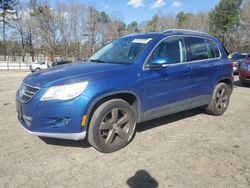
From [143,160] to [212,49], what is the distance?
323cm

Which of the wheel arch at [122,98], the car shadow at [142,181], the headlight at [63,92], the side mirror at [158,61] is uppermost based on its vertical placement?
the side mirror at [158,61]

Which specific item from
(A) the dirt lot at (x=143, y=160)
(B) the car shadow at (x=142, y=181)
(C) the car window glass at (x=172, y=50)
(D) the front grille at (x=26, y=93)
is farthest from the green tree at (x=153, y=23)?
(B) the car shadow at (x=142, y=181)

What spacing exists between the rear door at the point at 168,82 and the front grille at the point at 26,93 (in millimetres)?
1695

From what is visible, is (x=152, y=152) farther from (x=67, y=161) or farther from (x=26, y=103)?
(x=26, y=103)

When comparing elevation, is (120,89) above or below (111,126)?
above

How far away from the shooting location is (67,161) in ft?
11.6

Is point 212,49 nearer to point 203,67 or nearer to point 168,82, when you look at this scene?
point 203,67

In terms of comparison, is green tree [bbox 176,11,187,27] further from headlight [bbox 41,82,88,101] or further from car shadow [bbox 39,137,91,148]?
headlight [bbox 41,82,88,101]

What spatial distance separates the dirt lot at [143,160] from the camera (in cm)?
306

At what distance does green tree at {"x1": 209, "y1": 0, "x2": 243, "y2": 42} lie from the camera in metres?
35.6

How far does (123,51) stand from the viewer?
4562mm

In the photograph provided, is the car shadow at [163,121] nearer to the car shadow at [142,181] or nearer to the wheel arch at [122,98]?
the wheel arch at [122,98]

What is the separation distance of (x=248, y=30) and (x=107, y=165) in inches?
1535

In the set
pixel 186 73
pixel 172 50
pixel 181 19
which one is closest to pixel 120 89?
pixel 172 50
